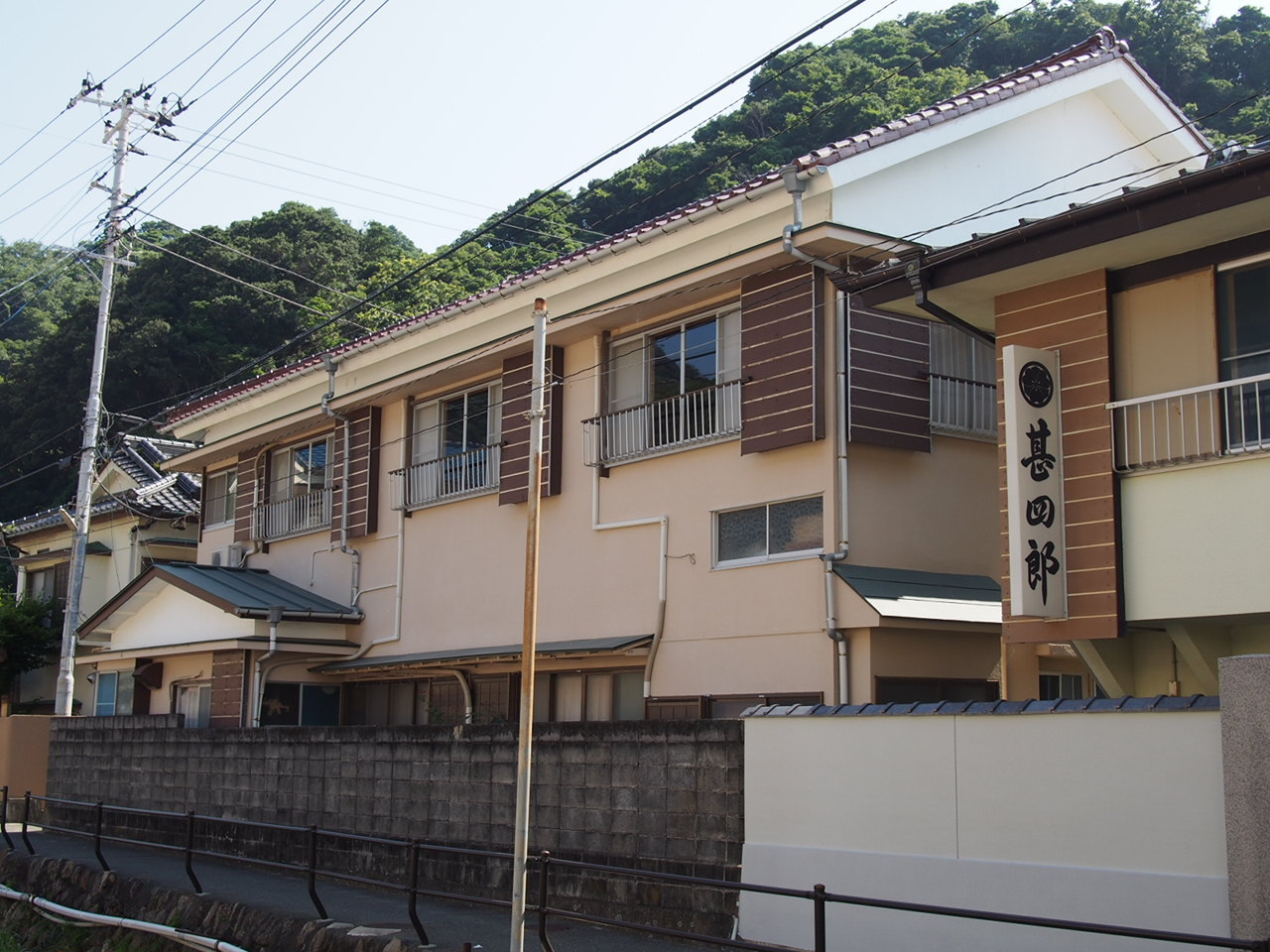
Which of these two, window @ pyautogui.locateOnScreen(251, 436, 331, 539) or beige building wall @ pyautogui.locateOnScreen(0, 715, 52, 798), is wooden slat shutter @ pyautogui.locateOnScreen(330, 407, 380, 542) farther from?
beige building wall @ pyautogui.locateOnScreen(0, 715, 52, 798)

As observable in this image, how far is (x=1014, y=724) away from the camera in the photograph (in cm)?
948

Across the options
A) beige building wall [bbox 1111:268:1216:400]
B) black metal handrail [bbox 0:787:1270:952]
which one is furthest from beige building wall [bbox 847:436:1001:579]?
black metal handrail [bbox 0:787:1270:952]

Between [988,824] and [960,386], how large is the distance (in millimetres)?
7675

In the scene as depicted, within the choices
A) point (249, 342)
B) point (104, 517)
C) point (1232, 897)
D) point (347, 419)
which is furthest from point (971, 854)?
point (249, 342)

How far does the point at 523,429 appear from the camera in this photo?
1903 centimetres

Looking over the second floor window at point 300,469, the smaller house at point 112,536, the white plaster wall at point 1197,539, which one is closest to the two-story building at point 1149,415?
the white plaster wall at point 1197,539

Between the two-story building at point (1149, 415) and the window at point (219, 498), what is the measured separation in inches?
718

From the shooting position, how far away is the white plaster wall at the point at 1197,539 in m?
10.7

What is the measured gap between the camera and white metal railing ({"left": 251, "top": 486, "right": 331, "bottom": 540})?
23.5 m

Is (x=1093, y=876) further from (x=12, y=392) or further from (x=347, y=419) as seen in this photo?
(x=12, y=392)

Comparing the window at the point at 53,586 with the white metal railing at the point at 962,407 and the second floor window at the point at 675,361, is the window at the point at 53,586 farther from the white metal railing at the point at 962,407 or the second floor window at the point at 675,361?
the white metal railing at the point at 962,407

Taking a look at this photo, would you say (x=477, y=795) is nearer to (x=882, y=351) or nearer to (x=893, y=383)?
(x=893, y=383)

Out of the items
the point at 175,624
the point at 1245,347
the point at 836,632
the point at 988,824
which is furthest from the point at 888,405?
the point at 175,624

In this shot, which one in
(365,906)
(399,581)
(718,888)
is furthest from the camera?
(399,581)
